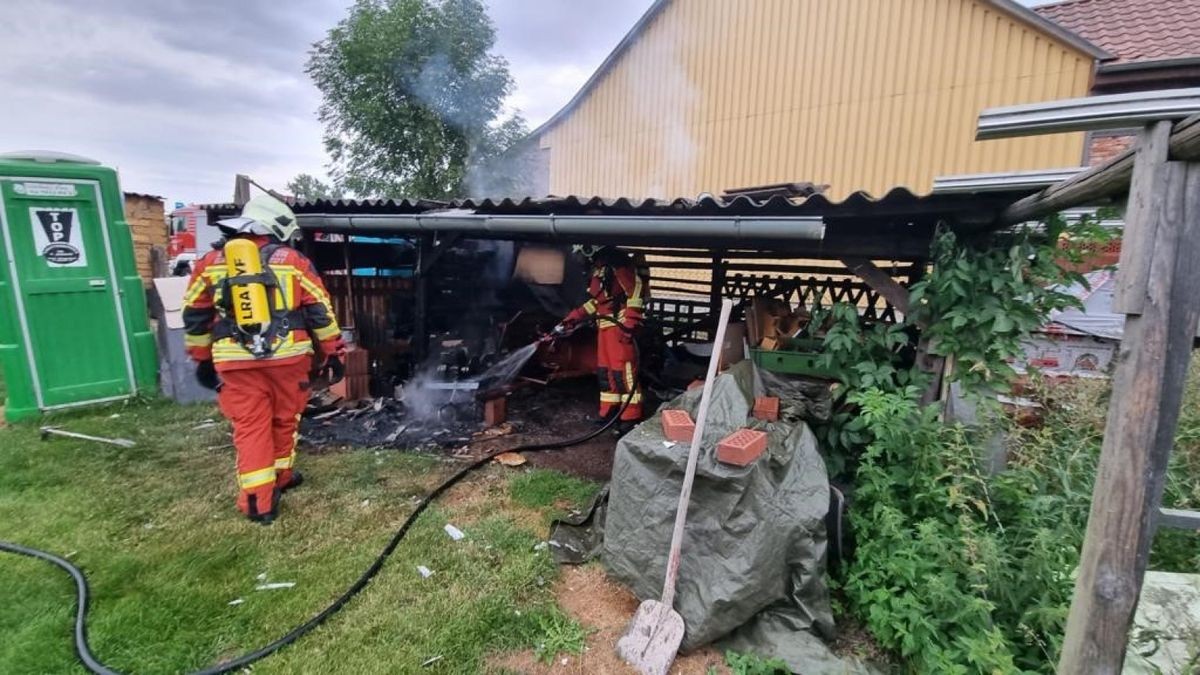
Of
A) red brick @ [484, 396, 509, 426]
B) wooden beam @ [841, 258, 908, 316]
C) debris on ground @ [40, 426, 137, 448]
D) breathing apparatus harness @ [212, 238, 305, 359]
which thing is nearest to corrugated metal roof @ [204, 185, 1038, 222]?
wooden beam @ [841, 258, 908, 316]

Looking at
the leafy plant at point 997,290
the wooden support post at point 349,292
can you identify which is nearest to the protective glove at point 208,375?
the wooden support post at point 349,292

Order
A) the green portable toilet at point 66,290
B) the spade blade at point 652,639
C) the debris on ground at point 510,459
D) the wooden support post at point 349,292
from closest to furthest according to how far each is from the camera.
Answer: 1. the spade blade at point 652,639
2. the debris on ground at point 510,459
3. the green portable toilet at point 66,290
4. the wooden support post at point 349,292

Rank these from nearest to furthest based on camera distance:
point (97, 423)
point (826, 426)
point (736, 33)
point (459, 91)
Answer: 1. point (826, 426)
2. point (97, 423)
3. point (736, 33)
4. point (459, 91)

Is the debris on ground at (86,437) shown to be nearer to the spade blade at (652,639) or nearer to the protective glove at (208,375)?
the protective glove at (208,375)

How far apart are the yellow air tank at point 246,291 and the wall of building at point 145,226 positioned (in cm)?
713

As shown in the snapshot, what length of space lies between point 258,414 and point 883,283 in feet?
14.1

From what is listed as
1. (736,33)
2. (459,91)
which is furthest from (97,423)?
(459,91)

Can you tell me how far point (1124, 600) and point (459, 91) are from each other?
56.3ft

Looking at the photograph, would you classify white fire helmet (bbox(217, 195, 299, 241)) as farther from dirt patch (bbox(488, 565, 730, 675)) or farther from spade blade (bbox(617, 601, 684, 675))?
spade blade (bbox(617, 601, 684, 675))

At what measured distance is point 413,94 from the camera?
1527cm

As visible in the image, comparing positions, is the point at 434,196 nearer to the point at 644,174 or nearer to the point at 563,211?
the point at 644,174

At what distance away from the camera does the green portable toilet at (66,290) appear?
5.26 metres

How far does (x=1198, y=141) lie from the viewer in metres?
1.39

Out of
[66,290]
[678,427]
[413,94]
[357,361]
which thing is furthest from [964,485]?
[413,94]
